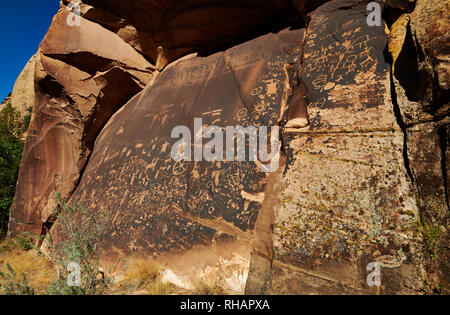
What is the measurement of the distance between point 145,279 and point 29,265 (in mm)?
2667

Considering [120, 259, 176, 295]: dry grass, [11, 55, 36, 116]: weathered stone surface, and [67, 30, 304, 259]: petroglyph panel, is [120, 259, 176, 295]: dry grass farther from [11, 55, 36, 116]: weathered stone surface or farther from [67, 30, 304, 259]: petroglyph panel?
[11, 55, 36, 116]: weathered stone surface

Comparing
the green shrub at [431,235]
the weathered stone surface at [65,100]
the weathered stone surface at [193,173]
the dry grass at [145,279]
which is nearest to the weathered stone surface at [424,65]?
the green shrub at [431,235]

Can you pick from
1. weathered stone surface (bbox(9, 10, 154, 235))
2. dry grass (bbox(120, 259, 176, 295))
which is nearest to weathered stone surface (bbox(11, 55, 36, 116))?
weathered stone surface (bbox(9, 10, 154, 235))

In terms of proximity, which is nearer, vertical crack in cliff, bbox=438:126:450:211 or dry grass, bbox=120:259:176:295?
vertical crack in cliff, bbox=438:126:450:211

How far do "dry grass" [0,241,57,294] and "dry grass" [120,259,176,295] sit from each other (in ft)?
3.36

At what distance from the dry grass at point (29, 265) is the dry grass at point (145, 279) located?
1024mm

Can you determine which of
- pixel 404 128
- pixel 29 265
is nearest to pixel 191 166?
Answer: pixel 404 128

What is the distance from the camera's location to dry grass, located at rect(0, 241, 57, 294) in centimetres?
288

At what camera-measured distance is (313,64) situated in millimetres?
2389

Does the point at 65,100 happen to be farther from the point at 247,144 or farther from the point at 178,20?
the point at 247,144

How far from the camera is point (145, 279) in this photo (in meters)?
2.27

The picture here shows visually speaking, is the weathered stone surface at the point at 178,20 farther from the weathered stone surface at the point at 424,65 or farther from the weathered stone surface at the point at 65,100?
the weathered stone surface at the point at 424,65
